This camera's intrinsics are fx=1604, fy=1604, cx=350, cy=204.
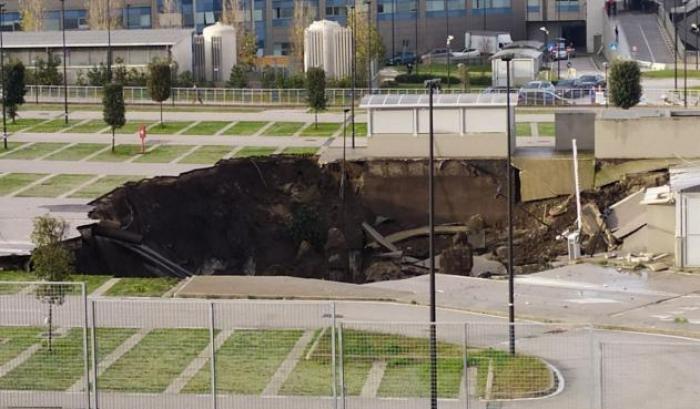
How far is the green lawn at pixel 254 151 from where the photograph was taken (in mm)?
Answer: 61316

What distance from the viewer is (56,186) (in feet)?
183

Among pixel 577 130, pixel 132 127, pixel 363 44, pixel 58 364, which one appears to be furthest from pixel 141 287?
pixel 363 44

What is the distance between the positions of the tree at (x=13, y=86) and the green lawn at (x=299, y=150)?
1421 cm

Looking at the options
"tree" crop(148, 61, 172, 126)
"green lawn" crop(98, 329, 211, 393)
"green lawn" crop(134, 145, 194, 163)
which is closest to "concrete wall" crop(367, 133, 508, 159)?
"green lawn" crop(134, 145, 194, 163)

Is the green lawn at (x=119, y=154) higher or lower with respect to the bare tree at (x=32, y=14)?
lower

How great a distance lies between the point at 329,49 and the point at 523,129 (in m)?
23.1

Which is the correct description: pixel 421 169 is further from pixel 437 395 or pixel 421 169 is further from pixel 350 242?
pixel 437 395

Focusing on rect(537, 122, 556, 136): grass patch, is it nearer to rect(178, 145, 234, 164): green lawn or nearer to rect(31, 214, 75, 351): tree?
rect(178, 145, 234, 164): green lawn

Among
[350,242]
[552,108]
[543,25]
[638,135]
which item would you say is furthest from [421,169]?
[543,25]

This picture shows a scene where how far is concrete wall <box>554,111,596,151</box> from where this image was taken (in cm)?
5856

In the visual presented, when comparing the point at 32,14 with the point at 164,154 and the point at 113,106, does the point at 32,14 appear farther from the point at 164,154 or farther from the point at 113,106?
the point at 164,154

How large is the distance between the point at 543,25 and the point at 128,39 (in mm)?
33719

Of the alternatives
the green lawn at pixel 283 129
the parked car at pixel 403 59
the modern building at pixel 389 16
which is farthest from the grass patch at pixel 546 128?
the modern building at pixel 389 16

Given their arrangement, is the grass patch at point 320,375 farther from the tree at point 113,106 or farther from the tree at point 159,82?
the tree at point 159,82
